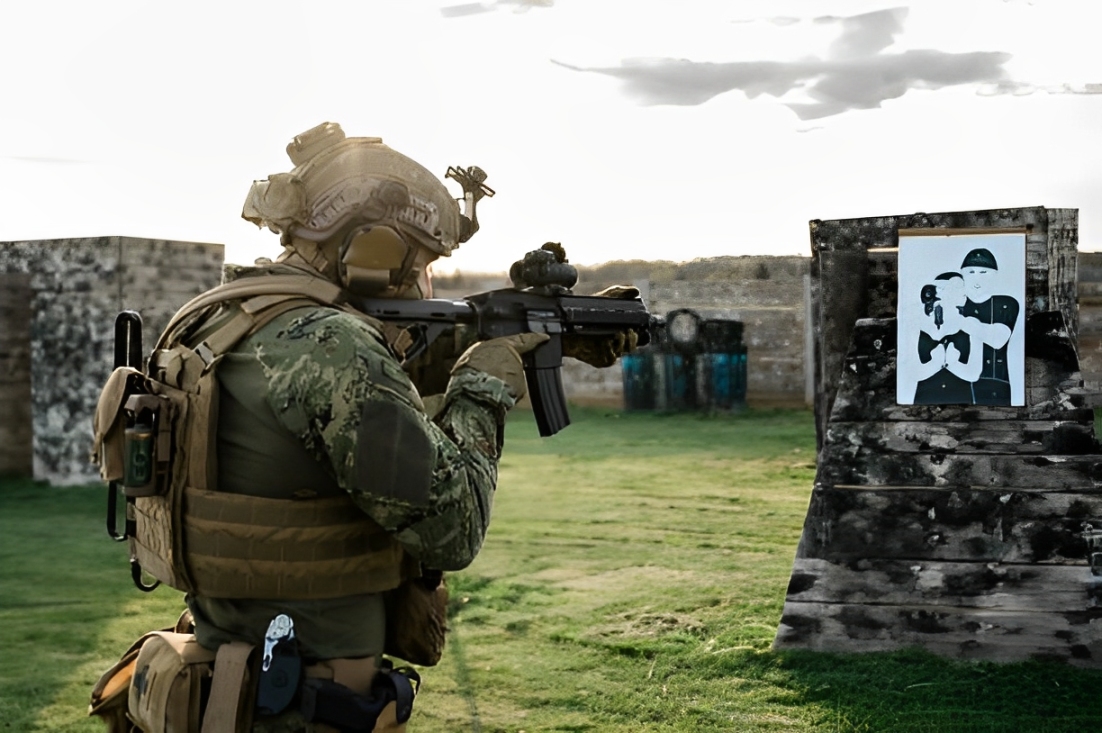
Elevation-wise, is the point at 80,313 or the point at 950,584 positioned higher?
the point at 80,313

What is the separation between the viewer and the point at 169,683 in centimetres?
228

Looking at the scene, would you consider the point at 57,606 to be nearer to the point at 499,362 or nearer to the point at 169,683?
the point at 169,683

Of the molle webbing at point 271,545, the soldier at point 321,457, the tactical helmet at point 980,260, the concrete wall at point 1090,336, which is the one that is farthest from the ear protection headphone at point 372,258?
the concrete wall at point 1090,336

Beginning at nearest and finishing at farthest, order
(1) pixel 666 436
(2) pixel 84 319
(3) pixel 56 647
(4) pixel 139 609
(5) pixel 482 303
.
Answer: (5) pixel 482 303 → (3) pixel 56 647 → (4) pixel 139 609 → (2) pixel 84 319 → (1) pixel 666 436

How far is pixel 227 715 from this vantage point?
2.20 metres

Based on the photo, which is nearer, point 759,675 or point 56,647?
point 759,675

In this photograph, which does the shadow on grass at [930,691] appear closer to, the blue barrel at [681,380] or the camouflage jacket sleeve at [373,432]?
the camouflage jacket sleeve at [373,432]

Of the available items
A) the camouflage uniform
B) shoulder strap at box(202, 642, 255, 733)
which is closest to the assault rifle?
the camouflage uniform

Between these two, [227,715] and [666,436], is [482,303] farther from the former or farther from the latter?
[666,436]

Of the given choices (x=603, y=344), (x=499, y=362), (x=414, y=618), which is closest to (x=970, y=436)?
(x=603, y=344)

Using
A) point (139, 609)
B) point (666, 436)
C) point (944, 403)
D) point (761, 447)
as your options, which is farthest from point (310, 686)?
point (666, 436)

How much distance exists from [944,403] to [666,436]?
8721mm

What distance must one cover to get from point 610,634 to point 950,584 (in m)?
1.61

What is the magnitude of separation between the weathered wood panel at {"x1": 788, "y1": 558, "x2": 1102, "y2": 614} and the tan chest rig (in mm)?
2856
